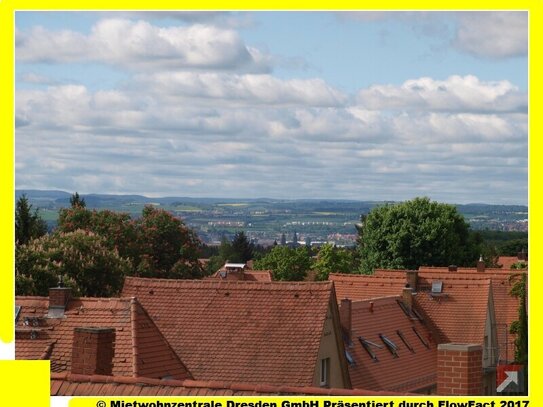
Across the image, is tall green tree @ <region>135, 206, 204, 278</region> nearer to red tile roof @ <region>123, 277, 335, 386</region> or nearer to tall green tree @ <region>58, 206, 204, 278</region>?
tall green tree @ <region>58, 206, 204, 278</region>

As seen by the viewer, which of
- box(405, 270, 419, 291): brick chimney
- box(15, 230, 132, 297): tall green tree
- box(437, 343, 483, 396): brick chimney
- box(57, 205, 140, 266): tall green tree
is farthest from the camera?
box(57, 205, 140, 266): tall green tree

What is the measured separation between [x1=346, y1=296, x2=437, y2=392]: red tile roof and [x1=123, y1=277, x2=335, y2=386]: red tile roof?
20.9 feet

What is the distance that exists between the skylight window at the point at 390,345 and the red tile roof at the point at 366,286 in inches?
347

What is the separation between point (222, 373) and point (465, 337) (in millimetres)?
22235

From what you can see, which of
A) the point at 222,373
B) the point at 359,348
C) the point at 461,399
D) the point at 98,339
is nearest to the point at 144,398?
the point at 461,399

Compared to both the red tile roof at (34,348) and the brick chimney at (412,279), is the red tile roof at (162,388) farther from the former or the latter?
the brick chimney at (412,279)

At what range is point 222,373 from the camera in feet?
126

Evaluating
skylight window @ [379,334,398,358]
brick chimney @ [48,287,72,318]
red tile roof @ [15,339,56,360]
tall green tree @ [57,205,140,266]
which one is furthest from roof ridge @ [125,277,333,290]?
tall green tree @ [57,205,140,266]

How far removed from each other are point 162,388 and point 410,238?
80821mm

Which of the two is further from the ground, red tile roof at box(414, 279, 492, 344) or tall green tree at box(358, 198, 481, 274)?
tall green tree at box(358, 198, 481, 274)

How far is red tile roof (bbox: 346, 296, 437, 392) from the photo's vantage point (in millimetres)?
47594

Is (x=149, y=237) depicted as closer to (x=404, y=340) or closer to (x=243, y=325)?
(x=404, y=340)

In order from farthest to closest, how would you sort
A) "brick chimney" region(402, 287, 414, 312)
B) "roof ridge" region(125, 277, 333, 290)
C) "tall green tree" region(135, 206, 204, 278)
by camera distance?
"tall green tree" region(135, 206, 204, 278) < "brick chimney" region(402, 287, 414, 312) < "roof ridge" region(125, 277, 333, 290)

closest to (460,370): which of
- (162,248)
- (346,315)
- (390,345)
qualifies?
(346,315)
